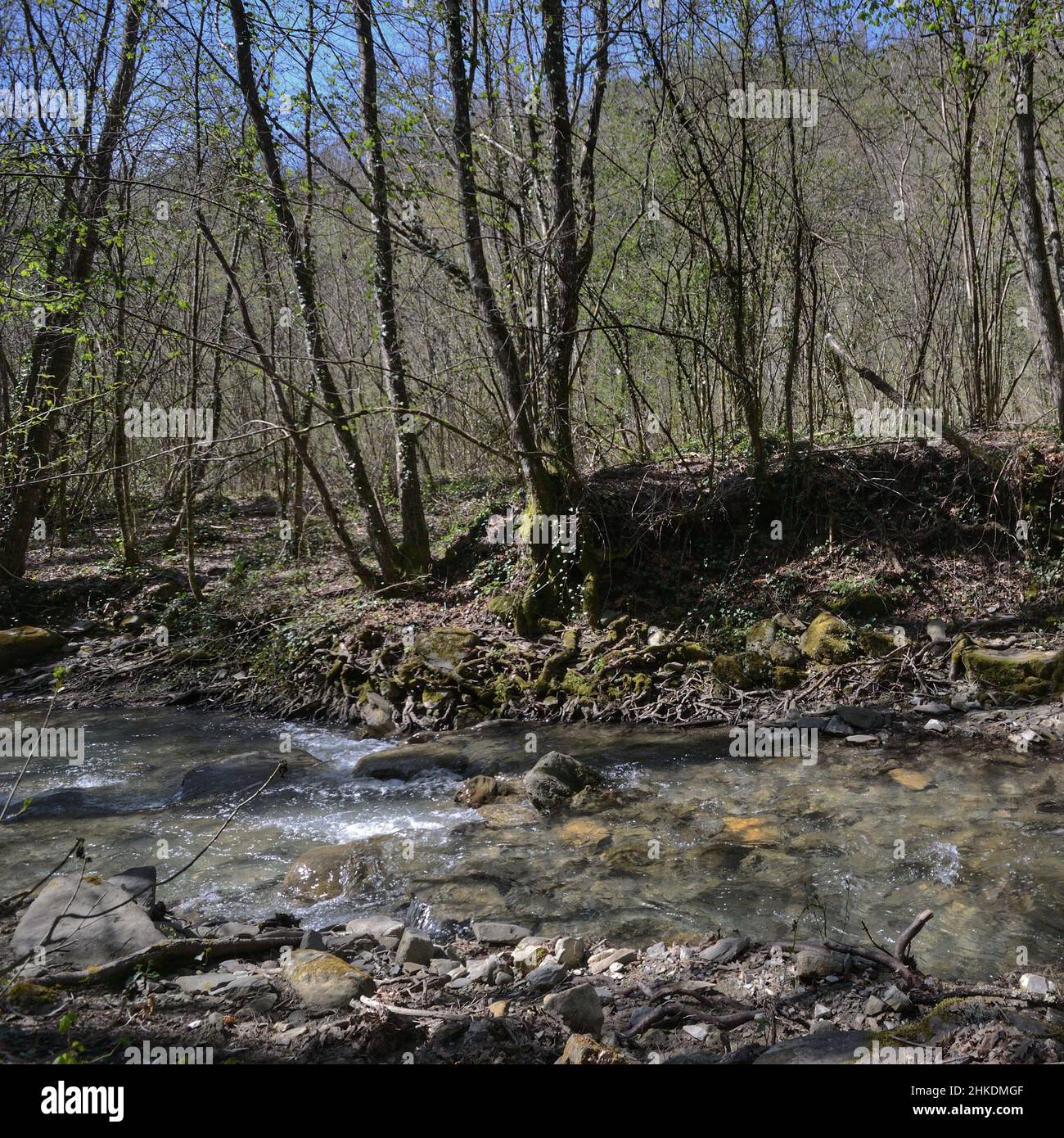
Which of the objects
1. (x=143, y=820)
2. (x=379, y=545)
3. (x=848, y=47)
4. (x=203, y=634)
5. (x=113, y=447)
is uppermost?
(x=848, y=47)

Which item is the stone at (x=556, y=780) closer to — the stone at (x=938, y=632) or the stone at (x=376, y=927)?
the stone at (x=376, y=927)

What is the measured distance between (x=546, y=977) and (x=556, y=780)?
8.97 feet

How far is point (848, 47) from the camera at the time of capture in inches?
352

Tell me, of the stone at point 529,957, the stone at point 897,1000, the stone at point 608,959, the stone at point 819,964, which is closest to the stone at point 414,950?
the stone at point 529,957

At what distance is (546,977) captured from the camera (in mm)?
3873

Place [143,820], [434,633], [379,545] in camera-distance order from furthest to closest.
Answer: [379,545] < [434,633] < [143,820]

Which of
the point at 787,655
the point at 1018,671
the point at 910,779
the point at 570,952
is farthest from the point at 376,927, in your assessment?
the point at 1018,671

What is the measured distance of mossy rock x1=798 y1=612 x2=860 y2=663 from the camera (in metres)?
8.49

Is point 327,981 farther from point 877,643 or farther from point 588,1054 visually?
point 877,643

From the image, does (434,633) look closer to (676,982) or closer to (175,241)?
(676,982)

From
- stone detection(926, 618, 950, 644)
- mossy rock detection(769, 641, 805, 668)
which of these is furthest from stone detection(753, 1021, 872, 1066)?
stone detection(926, 618, 950, 644)

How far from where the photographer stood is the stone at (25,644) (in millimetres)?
11328

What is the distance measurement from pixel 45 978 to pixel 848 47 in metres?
10.8

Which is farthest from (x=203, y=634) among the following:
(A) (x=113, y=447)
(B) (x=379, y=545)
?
(A) (x=113, y=447)
